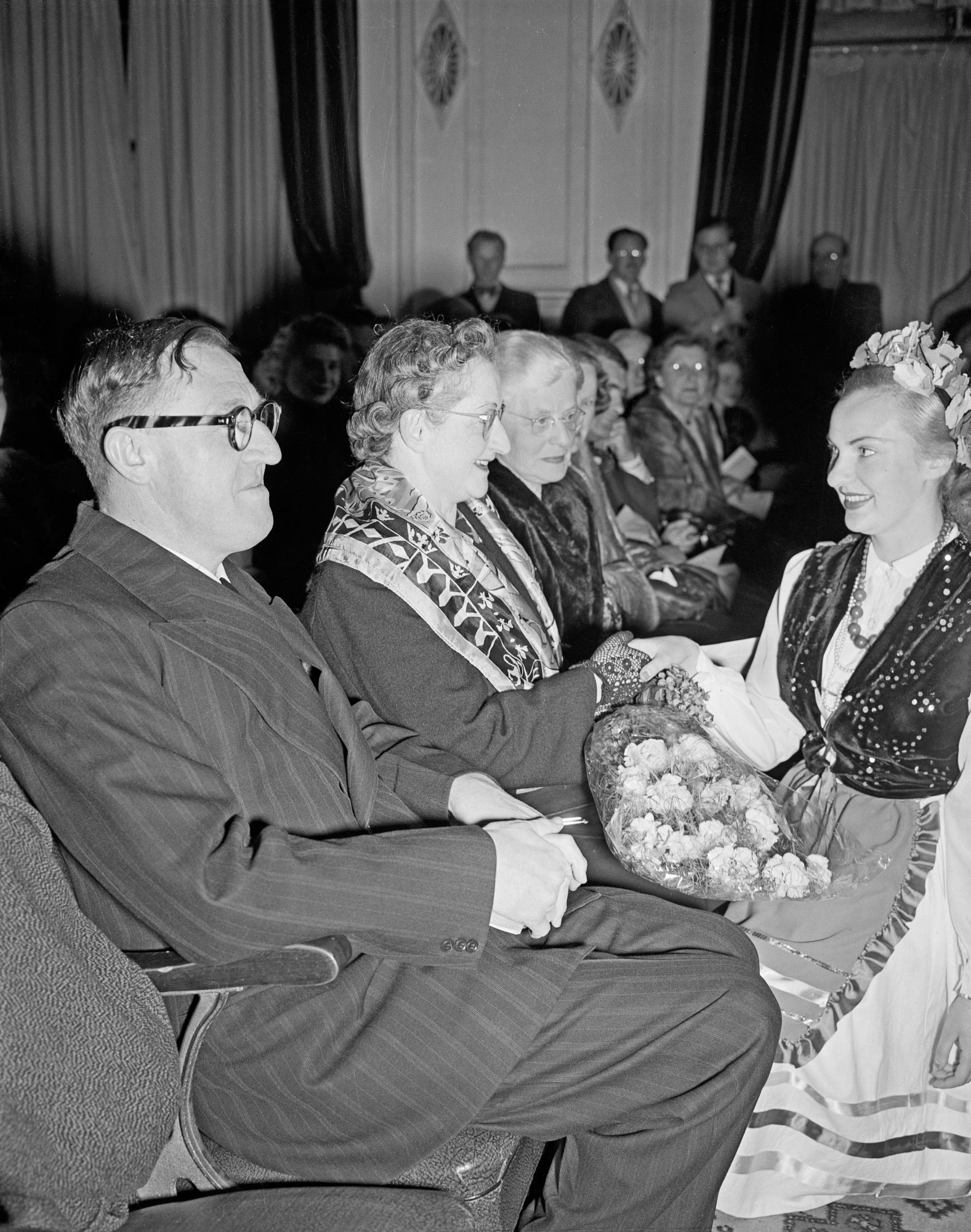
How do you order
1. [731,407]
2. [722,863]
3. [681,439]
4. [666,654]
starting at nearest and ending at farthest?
[722,863] → [666,654] → [681,439] → [731,407]

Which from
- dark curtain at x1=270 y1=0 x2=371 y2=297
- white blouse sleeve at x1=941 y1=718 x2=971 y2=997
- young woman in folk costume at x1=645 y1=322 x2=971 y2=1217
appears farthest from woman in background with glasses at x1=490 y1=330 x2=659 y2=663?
dark curtain at x1=270 y1=0 x2=371 y2=297

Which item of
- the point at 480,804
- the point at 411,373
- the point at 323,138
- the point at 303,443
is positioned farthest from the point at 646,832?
the point at 323,138

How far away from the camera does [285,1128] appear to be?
1633 mm

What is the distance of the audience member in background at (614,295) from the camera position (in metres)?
6.99

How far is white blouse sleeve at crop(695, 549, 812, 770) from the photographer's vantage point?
2.46 metres

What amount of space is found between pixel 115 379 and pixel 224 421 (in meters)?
0.18

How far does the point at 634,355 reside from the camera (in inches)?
268

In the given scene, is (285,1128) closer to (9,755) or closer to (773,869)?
(9,755)

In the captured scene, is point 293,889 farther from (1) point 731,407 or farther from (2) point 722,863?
(1) point 731,407

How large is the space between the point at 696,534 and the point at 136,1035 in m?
4.66

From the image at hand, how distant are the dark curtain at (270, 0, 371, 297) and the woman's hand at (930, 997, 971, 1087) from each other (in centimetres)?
523

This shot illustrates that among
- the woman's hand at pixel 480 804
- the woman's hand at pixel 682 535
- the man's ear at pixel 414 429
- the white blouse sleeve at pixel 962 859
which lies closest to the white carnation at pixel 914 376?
the white blouse sleeve at pixel 962 859

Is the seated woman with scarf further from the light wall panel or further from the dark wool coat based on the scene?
the light wall panel

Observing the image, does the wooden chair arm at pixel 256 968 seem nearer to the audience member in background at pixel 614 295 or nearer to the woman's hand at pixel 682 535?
the woman's hand at pixel 682 535
